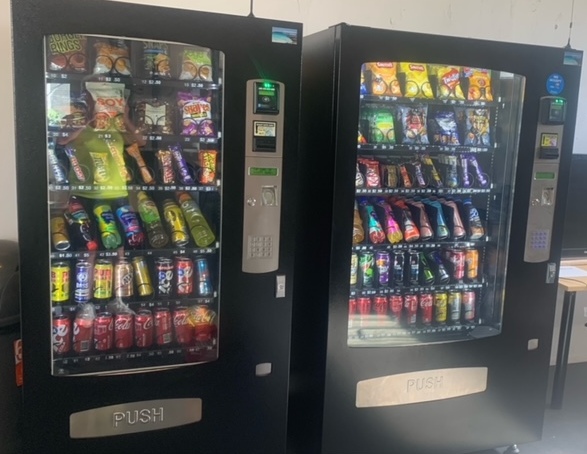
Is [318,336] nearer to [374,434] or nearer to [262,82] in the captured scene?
[374,434]

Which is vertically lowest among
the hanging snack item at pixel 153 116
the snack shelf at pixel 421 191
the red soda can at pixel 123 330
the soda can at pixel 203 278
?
the red soda can at pixel 123 330

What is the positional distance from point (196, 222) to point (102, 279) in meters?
0.40

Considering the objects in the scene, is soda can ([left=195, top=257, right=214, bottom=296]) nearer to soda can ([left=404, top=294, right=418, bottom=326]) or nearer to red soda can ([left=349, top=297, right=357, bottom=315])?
red soda can ([left=349, top=297, right=357, bottom=315])

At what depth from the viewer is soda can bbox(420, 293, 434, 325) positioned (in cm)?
265

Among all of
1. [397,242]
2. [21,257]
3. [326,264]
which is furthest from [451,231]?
[21,257]

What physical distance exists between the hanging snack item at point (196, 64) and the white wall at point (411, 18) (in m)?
0.65

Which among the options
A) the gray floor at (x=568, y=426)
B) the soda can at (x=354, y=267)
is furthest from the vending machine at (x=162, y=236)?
the gray floor at (x=568, y=426)

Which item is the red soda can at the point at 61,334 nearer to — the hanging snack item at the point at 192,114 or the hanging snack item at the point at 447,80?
the hanging snack item at the point at 192,114

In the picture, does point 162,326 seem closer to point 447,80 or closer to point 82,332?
point 82,332

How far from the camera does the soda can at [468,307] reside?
2.70 m

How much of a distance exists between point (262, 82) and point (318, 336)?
1.03m

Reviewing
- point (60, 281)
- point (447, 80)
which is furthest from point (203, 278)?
point (447, 80)

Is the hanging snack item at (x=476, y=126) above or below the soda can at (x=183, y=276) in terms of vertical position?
above

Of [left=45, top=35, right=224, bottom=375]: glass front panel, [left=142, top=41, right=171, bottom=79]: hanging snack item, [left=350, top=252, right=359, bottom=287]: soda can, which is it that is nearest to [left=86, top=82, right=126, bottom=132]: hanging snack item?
[left=45, top=35, right=224, bottom=375]: glass front panel
